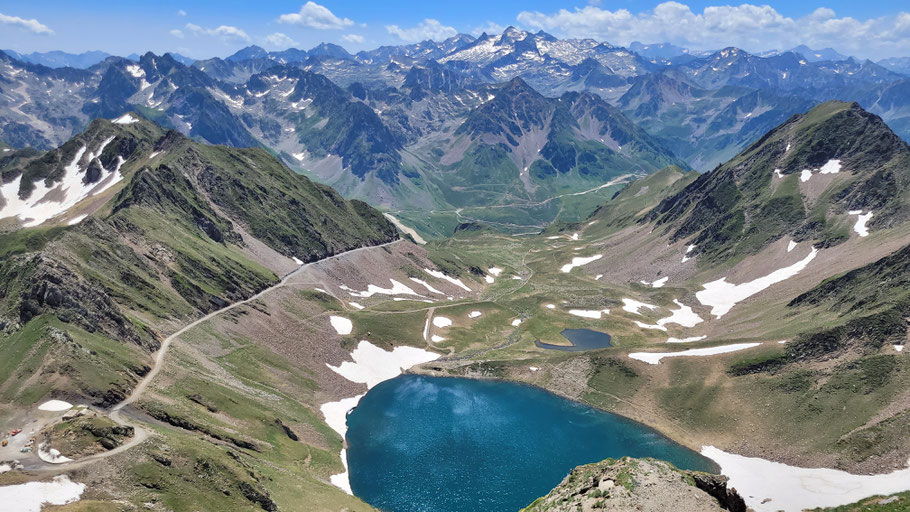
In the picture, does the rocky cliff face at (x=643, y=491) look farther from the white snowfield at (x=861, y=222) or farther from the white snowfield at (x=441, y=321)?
the white snowfield at (x=861, y=222)

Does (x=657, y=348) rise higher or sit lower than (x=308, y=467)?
higher

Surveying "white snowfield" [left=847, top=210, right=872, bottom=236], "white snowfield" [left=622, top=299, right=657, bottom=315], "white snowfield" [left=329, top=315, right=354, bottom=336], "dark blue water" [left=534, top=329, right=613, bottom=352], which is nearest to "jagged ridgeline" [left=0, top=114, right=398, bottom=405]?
"white snowfield" [left=329, top=315, right=354, bottom=336]

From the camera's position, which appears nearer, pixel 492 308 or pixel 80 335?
Answer: pixel 80 335

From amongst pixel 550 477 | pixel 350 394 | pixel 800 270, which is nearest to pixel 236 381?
pixel 350 394

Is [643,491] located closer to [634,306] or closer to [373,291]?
[373,291]

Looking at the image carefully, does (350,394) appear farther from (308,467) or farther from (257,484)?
(257,484)

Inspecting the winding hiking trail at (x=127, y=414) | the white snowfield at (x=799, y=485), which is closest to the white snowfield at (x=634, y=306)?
the white snowfield at (x=799, y=485)

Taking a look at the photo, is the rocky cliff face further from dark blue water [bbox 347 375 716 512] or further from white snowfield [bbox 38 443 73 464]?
white snowfield [bbox 38 443 73 464]
